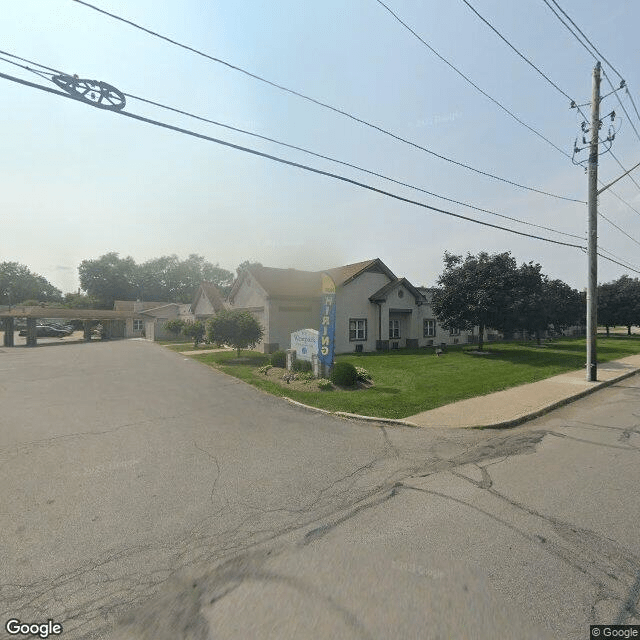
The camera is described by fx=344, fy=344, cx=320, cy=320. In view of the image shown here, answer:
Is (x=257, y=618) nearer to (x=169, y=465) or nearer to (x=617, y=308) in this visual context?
(x=169, y=465)

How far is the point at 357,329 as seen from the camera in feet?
77.6

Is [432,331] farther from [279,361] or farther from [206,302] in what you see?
[206,302]

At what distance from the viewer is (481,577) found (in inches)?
118

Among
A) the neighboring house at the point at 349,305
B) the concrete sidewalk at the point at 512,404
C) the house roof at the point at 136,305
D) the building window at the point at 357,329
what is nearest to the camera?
the concrete sidewalk at the point at 512,404

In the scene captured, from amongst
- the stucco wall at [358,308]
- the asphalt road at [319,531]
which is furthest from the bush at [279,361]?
the asphalt road at [319,531]

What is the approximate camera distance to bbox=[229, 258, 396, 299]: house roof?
22.5m

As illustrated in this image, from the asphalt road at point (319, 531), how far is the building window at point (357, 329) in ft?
52.1

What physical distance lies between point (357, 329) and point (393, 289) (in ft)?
13.4

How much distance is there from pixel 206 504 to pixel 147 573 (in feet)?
4.00

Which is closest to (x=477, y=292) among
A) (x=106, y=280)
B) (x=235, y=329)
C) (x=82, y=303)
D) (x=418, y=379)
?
(x=418, y=379)

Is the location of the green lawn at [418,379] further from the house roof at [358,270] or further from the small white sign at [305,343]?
the house roof at [358,270]

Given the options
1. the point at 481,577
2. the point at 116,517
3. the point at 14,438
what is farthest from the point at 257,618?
the point at 14,438

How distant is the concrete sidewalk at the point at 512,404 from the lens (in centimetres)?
779

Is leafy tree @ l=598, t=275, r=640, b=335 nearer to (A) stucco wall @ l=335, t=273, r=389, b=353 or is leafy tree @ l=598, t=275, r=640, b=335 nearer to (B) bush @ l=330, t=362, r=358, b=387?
(A) stucco wall @ l=335, t=273, r=389, b=353
